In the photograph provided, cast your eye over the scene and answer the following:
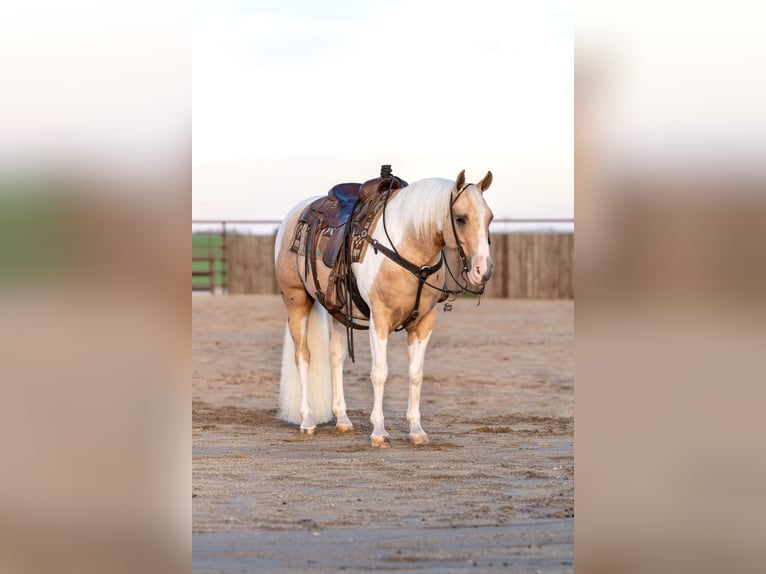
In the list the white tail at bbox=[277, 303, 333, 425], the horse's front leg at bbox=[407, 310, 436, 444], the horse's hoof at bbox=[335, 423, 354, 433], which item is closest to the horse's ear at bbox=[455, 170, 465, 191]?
the horse's front leg at bbox=[407, 310, 436, 444]

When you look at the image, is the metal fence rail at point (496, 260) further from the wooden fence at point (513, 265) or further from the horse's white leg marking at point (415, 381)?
the horse's white leg marking at point (415, 381)

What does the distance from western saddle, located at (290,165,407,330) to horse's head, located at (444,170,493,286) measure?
844 mm

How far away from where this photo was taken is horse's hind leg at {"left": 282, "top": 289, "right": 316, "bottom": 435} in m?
7.83

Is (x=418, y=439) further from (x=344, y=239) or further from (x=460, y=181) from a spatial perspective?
(x=460, y=181)

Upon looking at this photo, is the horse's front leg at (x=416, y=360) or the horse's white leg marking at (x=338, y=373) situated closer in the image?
the horse's front leg at (x=416, y=360)

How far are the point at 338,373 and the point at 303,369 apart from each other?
0.29 metres

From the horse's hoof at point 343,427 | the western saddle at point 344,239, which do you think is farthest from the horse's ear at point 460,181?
the horse's hoof at point 343,427

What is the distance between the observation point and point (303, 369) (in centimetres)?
786

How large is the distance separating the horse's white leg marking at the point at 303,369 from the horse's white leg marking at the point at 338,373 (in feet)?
0.65

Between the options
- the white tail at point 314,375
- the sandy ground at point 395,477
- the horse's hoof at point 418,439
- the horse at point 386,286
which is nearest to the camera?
the sandy ground at point 395,477

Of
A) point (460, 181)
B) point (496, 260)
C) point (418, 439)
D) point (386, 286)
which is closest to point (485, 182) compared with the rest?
point (460, 181)

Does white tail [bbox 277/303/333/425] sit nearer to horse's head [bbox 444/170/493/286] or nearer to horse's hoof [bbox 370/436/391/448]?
horse's hoof [bbox 370/436/391/448]

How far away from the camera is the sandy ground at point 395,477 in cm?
425
